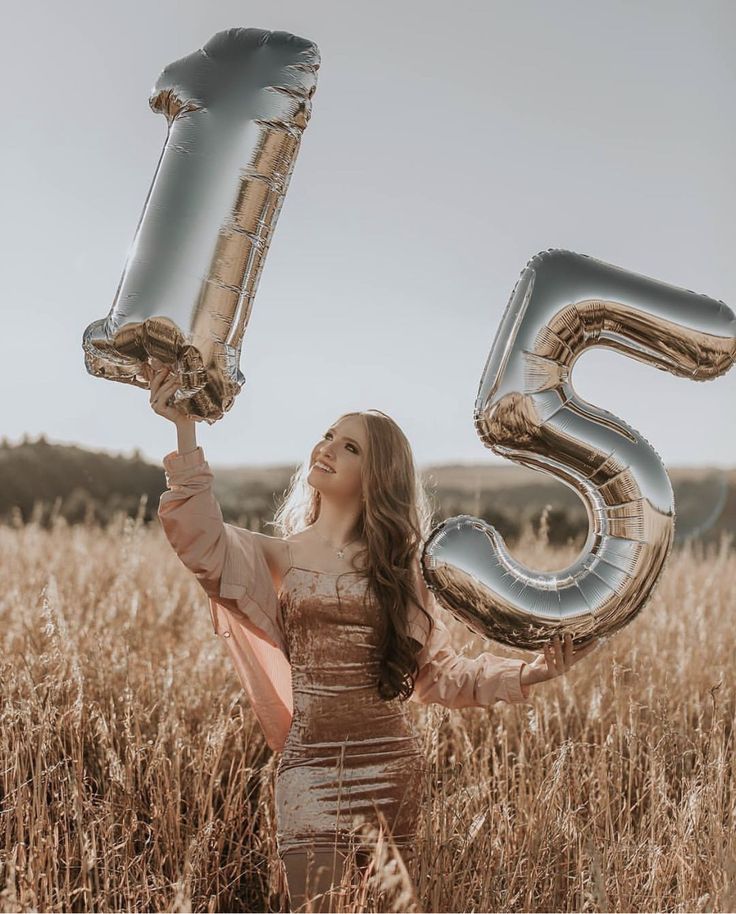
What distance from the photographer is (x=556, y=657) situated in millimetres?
2123

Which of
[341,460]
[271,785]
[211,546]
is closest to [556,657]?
[341,460]

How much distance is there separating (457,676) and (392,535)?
0.40 m

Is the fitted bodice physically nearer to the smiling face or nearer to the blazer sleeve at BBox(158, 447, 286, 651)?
the blazer sleeve at BBox(158, 447, 286, 651)

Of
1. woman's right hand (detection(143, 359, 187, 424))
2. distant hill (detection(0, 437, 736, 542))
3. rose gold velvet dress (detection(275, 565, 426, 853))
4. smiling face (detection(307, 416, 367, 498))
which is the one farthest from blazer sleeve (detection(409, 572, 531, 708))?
distant hill (detection(0, 437, 736, 542))

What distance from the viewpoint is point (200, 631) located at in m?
3.50

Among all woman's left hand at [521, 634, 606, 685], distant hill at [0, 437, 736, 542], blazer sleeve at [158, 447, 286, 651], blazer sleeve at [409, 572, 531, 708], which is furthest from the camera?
distant hill at [0, 437, 736, 542]

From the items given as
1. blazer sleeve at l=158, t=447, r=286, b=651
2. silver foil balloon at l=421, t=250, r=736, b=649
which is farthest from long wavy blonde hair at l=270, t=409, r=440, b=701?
blazer sleeve at l=158, t=447, r=286, b=651

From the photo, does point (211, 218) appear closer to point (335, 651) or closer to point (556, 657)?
point (335, 651)

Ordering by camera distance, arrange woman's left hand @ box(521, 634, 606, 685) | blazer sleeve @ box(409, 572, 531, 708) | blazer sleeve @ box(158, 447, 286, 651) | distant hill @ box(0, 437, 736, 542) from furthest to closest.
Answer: distant hill @ box(0, 437, 736, 542)
blazer sleeve @ box(409, 572, 531, 708)
woman's left hand @ box(521, 634, 606, 685)
blazer sleeve @ box(158, 447, 286, 651)

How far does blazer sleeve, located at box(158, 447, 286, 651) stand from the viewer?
197 centimetres

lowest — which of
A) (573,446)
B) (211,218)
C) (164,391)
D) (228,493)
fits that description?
(228,493)

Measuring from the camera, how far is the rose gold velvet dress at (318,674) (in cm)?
199

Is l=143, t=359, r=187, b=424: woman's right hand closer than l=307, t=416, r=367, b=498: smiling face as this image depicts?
Yes

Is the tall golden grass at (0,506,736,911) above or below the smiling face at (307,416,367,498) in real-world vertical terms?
below
